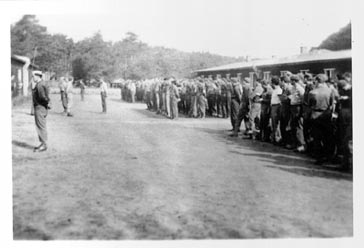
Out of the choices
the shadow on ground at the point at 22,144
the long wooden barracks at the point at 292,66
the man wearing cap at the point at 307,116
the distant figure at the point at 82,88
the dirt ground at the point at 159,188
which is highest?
the long wooden barracks at the point at 292,66

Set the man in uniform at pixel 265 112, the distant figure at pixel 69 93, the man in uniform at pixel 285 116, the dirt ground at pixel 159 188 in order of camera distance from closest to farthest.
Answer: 1. the dirt ground at pixel 159 188
2. the distant figure at pixel 69 93
3. the man in uniform at pixel 285 116
4. the man in uniform at pixel 265 112

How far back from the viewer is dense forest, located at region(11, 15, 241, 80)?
5.20m

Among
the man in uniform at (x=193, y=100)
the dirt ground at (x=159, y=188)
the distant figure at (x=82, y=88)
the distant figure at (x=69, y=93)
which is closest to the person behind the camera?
the dirt ground at (x=159, y=188)

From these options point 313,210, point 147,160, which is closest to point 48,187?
point 147,160

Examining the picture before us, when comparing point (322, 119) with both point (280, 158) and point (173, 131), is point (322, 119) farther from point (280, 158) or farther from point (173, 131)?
point (173, 131)

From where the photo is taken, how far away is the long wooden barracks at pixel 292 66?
524 cm

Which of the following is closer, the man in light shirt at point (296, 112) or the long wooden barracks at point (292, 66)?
the long wooden barracks at point (292, 66)

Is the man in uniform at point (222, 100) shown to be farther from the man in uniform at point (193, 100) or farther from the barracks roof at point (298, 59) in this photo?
the barracks roof at point (298, 59)

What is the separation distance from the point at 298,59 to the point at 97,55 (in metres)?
2.75

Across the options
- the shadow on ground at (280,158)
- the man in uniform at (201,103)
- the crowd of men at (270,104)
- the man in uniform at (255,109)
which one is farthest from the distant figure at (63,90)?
the man in uniform at (255,109)

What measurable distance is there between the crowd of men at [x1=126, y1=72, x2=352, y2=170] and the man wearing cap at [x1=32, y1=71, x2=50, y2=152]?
1.28 meters

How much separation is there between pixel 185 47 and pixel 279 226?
2568mm

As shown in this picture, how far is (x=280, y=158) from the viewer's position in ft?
17.9

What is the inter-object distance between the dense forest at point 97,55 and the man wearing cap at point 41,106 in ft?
0.95
